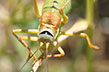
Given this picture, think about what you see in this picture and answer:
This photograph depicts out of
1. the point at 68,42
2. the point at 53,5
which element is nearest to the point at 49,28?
the point at 53,5

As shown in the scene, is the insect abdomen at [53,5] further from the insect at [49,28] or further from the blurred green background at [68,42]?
the blurred green background at [68,42]

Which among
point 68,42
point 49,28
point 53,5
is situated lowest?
point 68,42

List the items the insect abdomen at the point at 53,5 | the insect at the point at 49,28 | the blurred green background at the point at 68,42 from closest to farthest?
the insect at the point at 49,28 → the insect abdomen at the point at 53,5 → the blurred green background at the point at 68,42

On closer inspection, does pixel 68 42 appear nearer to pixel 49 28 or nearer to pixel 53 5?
pixel 53 5

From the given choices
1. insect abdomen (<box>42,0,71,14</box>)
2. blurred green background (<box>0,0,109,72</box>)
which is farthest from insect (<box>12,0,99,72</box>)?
blurred green background (<box>0,0,109,72</box>)

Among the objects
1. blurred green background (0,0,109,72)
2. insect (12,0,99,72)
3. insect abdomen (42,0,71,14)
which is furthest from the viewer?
blurred green background (0,0,109,72)

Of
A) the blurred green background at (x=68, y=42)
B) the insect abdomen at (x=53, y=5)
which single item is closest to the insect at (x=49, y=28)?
the insect abdomen at (x=53, y=5)

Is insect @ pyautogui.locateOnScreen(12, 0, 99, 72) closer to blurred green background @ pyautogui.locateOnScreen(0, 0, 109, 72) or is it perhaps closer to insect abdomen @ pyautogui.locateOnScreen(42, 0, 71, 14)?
insect abdomen @ pyautogui.locateOnScreen(42, 0, 71, 14)

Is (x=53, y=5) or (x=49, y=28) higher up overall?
(x=53, y=5)
